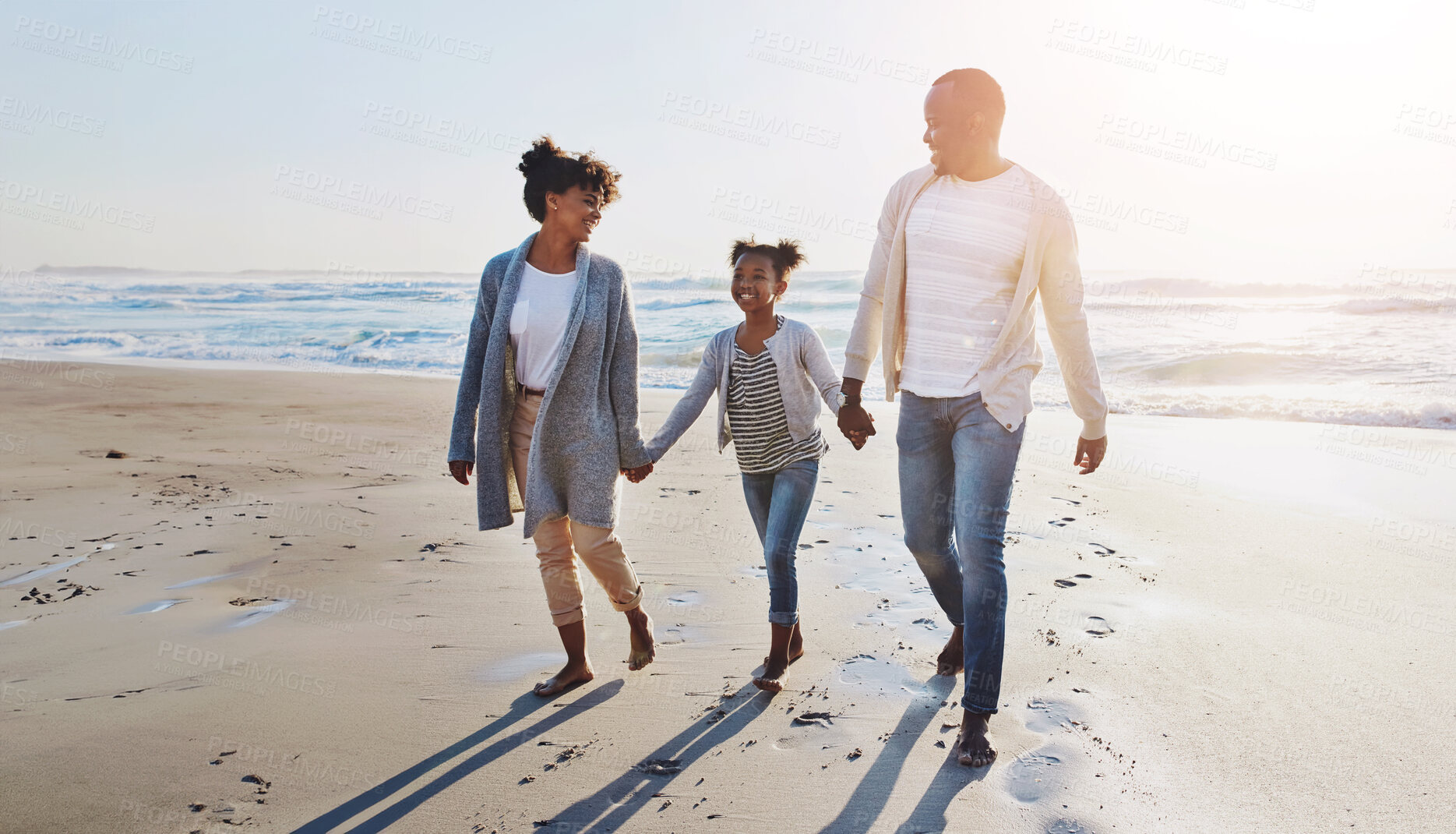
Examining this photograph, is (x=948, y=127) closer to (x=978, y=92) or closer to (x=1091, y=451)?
(x=978, y=92)

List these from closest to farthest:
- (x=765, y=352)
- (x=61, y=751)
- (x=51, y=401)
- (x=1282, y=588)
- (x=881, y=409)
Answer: (x=61, y=751)
(x=765, y=352)
(x=1282, y=588)
(x=51, y=401)
(x=881, y=409)

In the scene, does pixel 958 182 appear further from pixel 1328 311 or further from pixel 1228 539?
pixel 1328 311

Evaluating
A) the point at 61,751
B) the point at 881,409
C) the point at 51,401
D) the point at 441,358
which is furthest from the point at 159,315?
the point at 61,751

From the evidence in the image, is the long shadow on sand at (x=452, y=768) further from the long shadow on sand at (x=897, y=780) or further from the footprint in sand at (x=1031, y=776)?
the footprint in sand at (x=1031, y=776)

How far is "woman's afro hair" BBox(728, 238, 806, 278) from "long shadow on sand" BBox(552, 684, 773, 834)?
1.59 metres

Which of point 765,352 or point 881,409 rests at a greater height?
point 765,352

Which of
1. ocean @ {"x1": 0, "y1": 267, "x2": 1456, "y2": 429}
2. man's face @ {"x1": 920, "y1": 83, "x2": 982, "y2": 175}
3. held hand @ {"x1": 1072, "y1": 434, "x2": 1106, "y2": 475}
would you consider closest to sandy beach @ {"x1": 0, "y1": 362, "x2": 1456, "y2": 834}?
held hand @ {"x1": 1072, "y1": 434, "x2": 1106, "y2": 475}

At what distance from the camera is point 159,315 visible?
26.0m

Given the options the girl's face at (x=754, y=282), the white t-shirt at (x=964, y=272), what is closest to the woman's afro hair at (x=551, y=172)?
the girl's face at (x=754, y=282)

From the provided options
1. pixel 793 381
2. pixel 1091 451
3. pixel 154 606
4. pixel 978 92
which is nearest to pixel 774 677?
pixel 793 381

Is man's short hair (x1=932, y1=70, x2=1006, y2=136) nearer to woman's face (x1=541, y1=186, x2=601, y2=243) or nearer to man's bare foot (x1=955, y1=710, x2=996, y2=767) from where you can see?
woman's face (x1=541, y1=186, x2=601, y2=243)

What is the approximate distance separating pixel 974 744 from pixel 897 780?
0.90 feet

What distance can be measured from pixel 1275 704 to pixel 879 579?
1.74m

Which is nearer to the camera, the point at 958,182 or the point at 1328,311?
the point at 958,182
